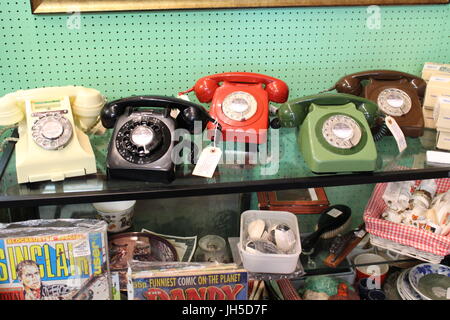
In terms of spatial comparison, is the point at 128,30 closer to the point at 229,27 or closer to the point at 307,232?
the point at 229,27

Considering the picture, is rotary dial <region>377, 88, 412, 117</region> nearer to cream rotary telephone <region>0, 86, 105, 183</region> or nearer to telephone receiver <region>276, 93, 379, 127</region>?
telephone receiver <region>276, 93, 379, 127</region>

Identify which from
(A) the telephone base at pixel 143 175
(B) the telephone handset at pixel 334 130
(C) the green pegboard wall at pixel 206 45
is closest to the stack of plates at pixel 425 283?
(B) the telephone handset at pixel 334 130

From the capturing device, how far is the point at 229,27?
1391 mm

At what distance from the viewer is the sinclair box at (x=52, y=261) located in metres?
1.15

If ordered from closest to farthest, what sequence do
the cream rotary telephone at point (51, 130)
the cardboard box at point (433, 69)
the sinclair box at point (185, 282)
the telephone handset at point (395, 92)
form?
the cream rotary telephone at point (51, 130)
the sinclair box at point (185, 282)
the telephone handset at point (395, 92)
the cardboard box at point (433, 69)

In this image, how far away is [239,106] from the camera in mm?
1274

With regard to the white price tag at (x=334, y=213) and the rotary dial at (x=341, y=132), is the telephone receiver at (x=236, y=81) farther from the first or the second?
the white price tag at (x=334, y=213)

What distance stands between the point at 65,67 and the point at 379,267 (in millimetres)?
1189

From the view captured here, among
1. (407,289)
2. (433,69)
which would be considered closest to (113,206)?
(407,289)

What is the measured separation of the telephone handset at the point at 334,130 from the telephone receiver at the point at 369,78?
0.15m

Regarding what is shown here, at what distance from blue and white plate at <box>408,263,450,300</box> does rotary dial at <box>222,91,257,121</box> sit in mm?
787

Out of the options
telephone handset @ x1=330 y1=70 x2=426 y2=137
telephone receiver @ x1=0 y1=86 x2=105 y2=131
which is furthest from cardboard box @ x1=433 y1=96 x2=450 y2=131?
telephone receiver @ x1=0 y1=86 x2=105 y2=131
